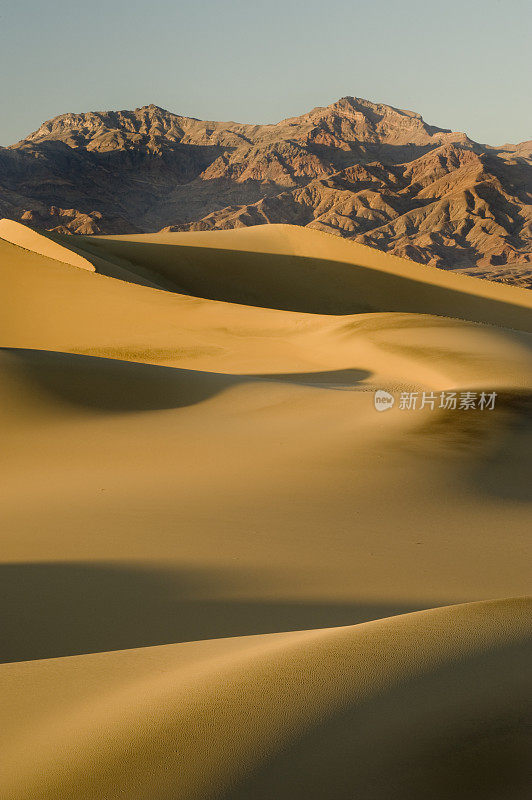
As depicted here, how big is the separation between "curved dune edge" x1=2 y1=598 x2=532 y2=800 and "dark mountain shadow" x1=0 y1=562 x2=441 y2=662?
2.64ft

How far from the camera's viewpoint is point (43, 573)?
4.05 meters

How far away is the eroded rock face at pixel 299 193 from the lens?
119 meters

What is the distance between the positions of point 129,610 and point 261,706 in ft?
6.02

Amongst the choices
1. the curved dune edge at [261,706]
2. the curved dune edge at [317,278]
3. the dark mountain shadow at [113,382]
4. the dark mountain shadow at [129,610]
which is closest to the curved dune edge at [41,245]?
the curved dune edge at [317,278]

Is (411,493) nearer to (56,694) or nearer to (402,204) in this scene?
(56,694)

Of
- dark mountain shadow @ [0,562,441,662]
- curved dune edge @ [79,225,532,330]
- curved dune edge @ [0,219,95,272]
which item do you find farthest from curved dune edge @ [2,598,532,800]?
curved dune edge @ [79,225,532,330]

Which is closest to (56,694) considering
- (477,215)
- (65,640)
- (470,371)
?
(65,640)

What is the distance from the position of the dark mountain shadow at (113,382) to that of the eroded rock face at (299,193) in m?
66.9

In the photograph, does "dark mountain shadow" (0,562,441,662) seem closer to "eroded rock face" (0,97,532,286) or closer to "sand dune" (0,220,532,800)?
"sand dune" (0,220,532,800)

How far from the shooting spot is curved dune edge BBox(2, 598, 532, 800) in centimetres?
171

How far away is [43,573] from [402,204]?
451 ft

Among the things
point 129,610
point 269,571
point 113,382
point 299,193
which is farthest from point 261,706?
point 299,193

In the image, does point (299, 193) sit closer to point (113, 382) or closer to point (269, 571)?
point (113, 382)

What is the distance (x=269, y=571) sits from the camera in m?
4.30
